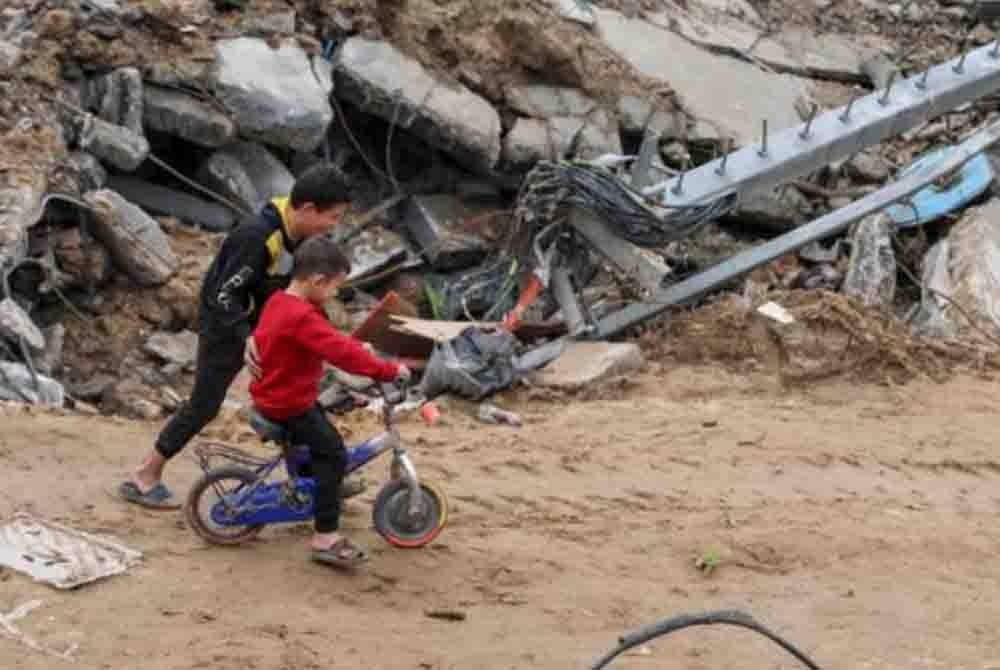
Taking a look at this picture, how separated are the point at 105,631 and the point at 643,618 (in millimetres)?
2073

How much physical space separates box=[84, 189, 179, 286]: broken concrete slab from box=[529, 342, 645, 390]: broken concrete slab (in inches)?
94.3

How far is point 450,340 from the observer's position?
8.30 m

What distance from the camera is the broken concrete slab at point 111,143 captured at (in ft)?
28.6

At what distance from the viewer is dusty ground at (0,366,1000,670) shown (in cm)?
505

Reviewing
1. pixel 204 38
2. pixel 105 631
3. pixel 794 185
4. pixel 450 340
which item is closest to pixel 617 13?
pixel 794 185

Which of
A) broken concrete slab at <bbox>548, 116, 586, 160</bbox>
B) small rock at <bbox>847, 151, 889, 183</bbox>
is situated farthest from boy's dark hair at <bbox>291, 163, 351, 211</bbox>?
small rock at <bbox>847, 151, 889, 183</bbox>

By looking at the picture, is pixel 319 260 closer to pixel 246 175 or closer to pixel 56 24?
pixel 246 175

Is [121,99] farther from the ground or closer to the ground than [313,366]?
closer to the ground

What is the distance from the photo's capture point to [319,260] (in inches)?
204

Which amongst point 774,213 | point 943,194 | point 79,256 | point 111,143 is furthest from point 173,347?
point 943,194

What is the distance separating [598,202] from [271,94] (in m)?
2.48

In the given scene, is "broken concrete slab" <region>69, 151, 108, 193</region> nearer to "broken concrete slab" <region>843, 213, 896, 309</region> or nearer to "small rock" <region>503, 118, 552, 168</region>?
"small rock" <region>503, 118, 552, 168</region>

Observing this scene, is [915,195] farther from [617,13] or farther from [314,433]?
[314,433]

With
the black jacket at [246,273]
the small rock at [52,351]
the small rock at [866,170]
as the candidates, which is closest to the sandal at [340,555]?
the black jacket at [246,273]
